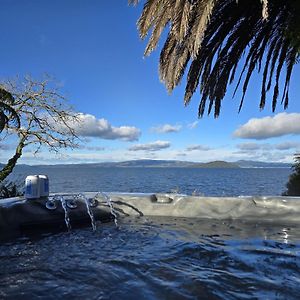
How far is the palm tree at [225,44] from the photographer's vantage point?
19.7 feet

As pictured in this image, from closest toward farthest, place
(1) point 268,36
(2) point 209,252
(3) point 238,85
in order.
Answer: (2) point 209,252, (1) point 268,36, (3) point 238,85

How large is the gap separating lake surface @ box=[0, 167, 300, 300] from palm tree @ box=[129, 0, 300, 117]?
298 centimetres

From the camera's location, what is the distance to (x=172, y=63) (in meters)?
6.84

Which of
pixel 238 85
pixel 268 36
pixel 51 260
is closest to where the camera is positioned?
pixel 51 260

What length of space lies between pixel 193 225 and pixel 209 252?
1.53 m

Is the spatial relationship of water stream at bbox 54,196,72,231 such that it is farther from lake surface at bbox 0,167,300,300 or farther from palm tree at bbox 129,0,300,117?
palm tree at bbox 129,0,300,117

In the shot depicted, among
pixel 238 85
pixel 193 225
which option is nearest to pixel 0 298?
pixel 193 225

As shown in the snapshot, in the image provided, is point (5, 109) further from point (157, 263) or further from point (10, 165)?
point (157, 263)

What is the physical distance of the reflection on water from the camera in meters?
2.78

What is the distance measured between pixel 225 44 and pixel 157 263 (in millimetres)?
5660

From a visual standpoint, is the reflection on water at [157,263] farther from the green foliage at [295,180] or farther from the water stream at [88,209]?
the green foliage at [295,180]

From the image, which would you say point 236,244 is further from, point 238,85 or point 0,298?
point 238,85

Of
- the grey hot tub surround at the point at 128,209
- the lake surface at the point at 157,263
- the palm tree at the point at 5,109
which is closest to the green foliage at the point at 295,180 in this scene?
the grey hot tub surround at the point at 128,209

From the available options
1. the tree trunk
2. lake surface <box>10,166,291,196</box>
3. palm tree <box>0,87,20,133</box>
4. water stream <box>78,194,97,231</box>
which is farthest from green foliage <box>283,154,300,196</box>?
the tree trunk
